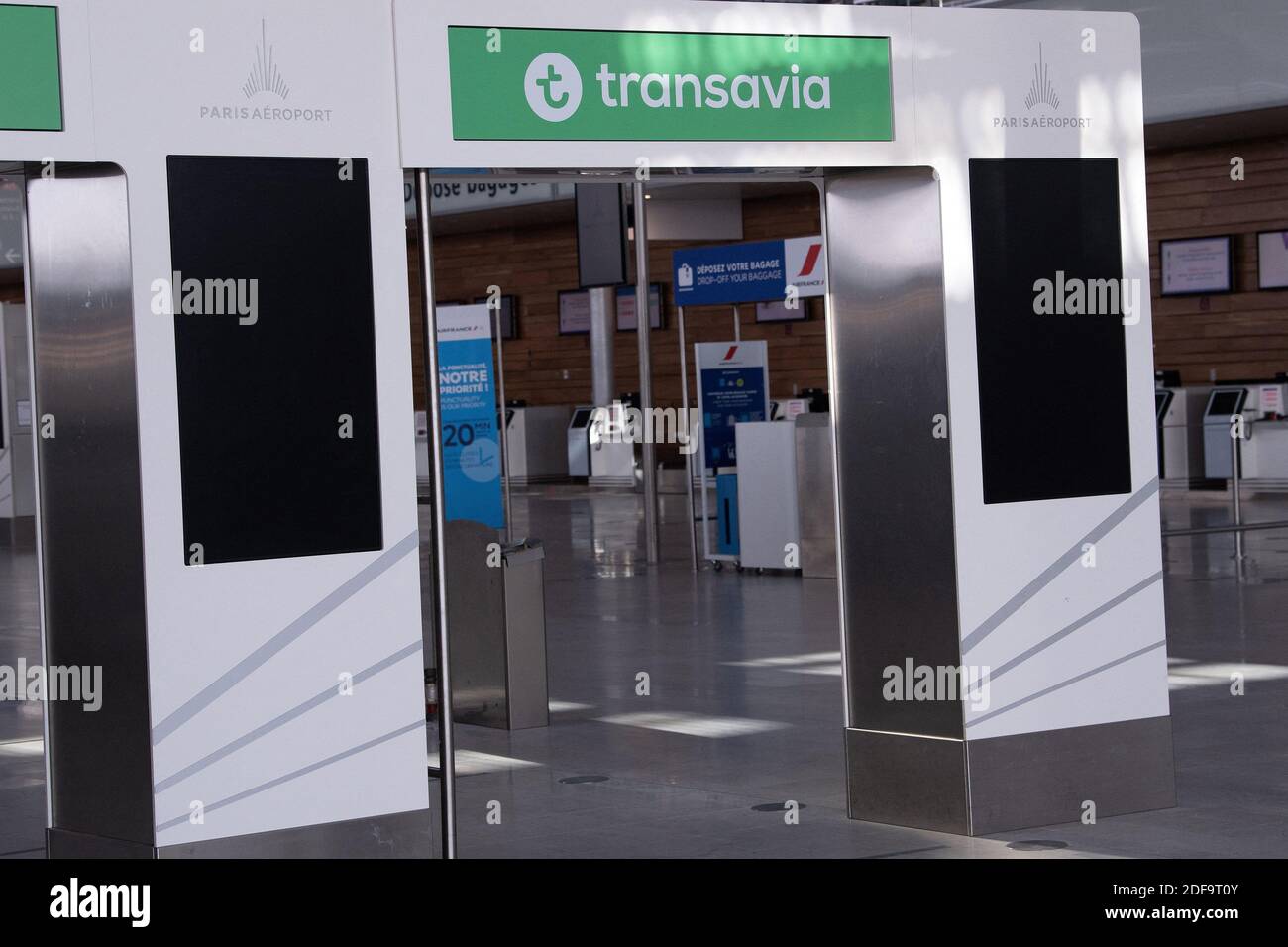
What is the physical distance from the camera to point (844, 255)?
5.30 meters

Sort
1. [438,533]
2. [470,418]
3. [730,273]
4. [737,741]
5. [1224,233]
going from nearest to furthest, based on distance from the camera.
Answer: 1. [438,533]
2. [737,741]
3. [470,418]
4. [730,273]
5. [1224,233]

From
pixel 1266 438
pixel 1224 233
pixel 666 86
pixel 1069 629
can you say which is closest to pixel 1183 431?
pixel 1266 438

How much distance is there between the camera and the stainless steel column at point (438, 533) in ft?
14.5

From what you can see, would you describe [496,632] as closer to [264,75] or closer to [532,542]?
[532,542]

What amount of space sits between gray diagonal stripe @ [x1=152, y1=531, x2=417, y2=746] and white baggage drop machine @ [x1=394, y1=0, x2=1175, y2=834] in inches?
52.4

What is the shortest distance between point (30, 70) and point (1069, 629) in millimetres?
3210

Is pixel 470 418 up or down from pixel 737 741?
up

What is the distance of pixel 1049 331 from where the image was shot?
5.22 metres

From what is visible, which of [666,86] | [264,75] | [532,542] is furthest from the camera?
[532,542]

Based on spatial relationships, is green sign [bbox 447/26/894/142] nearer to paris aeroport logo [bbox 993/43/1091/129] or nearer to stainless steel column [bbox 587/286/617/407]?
paris aeroport logo [bbox 993/43/1091/129]

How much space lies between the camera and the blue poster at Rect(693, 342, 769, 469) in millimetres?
13867

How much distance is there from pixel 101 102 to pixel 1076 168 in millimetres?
2765
